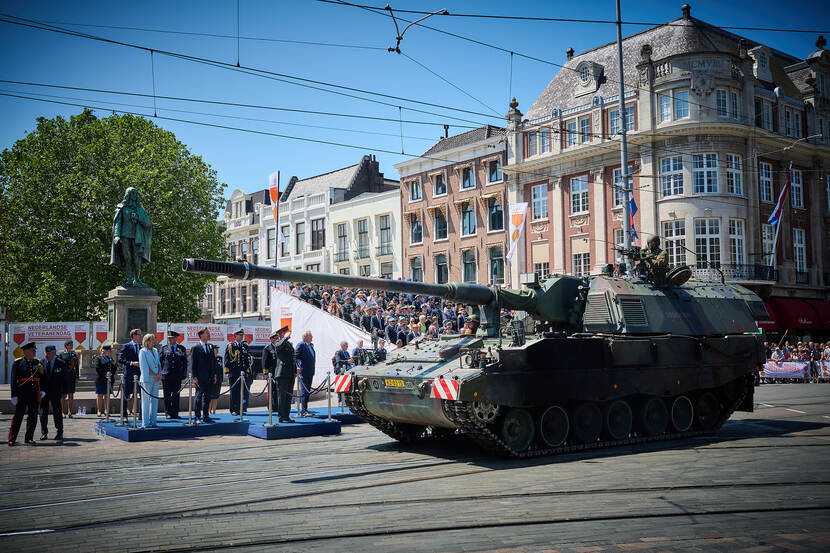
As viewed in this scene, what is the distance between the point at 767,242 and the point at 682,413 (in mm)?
26327

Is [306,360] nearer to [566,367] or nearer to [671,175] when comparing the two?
[566,367]

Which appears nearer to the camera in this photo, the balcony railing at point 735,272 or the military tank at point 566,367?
the military tank at point 566,367

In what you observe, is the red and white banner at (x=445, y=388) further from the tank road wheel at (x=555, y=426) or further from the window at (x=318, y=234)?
the window at (x=318, y=234)

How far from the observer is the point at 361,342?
22641 millimetres

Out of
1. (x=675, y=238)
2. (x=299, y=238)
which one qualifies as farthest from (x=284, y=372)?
(x=299, y=238)

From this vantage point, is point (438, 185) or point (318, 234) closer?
point (438, 185)

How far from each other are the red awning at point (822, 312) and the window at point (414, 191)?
22.1 metres

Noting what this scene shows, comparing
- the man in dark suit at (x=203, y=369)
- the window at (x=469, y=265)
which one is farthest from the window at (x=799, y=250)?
the man in dark suit at (x=203, y=369)

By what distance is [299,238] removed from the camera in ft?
183

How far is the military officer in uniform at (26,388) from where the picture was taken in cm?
1282

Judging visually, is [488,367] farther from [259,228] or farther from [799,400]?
[259,228]

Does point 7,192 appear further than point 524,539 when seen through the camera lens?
Yes

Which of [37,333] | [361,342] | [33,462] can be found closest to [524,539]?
[33,462]

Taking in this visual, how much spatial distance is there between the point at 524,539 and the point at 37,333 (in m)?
24.3
